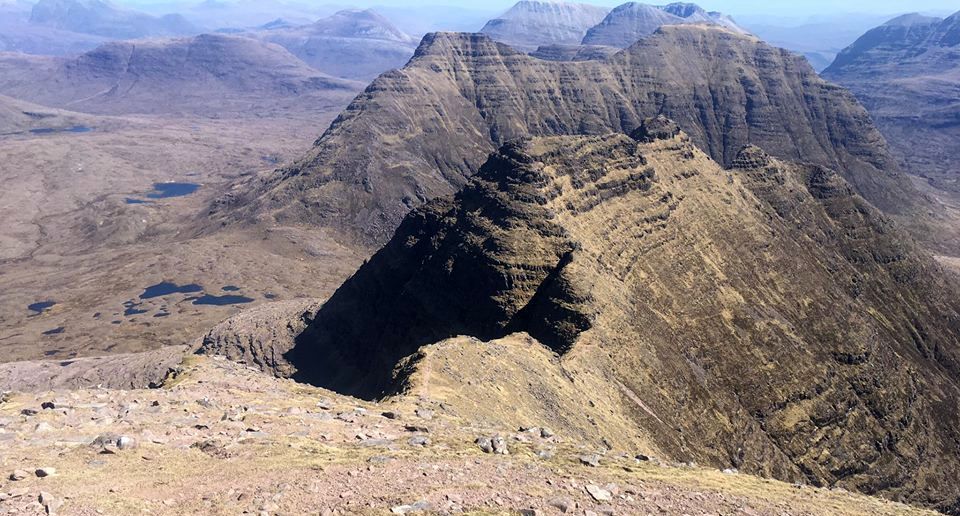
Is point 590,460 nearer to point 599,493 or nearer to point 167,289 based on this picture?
point 599,493

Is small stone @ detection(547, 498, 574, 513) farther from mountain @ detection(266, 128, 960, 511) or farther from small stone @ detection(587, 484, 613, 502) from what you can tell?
mountain @ detection(266, 128, 960, 511)

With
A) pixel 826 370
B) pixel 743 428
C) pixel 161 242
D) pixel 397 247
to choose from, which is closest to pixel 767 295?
pixel 826 370

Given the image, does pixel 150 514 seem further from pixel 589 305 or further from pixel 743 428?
pixel 743 428

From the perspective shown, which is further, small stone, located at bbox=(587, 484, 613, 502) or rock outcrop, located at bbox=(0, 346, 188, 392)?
rock outcrop, located at bbox=(0, 346, 188, 392)

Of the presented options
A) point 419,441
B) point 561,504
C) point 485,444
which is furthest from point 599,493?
point 419,441

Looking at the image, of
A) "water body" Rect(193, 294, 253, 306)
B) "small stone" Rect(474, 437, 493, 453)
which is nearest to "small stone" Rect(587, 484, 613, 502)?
"small stone" Rect(474, 437, 493, 453)
